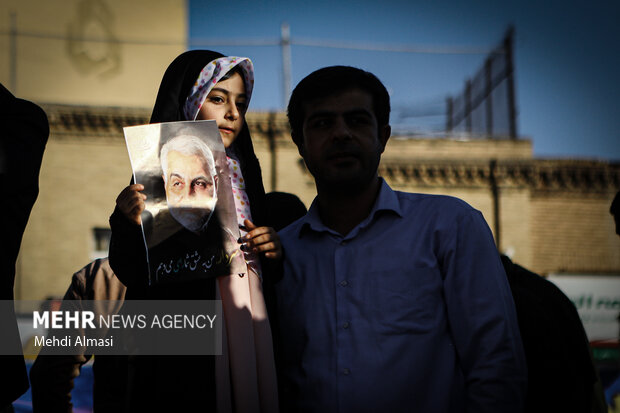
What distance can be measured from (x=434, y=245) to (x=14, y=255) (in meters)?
1.32

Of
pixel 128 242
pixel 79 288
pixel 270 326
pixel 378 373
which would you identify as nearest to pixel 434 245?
pixel 378 373

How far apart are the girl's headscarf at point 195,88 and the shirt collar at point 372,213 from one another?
0.21 metres

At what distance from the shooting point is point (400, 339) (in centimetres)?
198

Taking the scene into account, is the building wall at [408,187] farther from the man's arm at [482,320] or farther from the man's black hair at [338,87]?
the man's arm at [482,320]

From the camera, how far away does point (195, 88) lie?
2123 mm

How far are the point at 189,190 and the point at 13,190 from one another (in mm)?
515

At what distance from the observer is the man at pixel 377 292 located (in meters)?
1.92

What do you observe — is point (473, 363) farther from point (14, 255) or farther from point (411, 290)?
point (14, 255)

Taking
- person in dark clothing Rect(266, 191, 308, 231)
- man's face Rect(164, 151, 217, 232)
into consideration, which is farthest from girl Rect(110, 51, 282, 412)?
person in dark clothing Rect(266, 191, 308, 231)

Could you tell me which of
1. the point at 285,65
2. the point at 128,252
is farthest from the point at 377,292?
the point at 285,65

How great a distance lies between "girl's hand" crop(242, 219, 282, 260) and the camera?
199 cm

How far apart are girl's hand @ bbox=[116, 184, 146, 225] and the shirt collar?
65cm

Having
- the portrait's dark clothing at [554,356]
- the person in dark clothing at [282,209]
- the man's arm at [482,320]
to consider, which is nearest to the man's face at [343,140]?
the man's arm at [482,320]

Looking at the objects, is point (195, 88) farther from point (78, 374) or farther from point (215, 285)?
point (78, 374)
